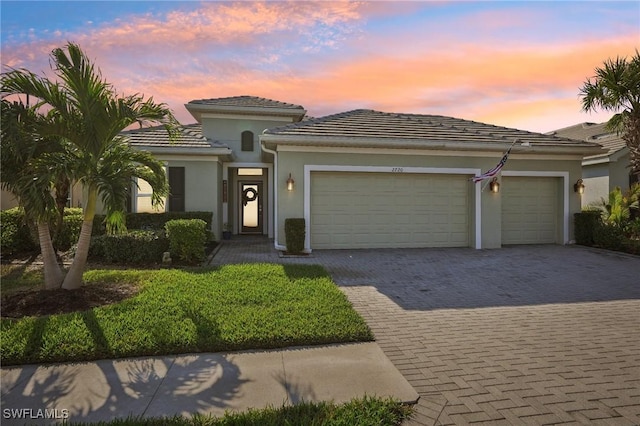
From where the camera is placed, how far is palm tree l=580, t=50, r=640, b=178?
1161 centimetres

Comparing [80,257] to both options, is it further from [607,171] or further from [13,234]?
[607,171]

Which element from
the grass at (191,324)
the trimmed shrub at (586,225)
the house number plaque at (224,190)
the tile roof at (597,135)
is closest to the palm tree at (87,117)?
the grass at (191,324)

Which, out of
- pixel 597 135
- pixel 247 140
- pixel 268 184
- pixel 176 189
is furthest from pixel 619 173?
pixel 176 189

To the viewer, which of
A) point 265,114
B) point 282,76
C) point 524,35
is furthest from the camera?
point 265,114

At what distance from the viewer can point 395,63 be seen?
11492 mm

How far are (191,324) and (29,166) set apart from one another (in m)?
3.81

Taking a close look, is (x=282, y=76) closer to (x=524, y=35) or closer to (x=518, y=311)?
(x=524, y=35)

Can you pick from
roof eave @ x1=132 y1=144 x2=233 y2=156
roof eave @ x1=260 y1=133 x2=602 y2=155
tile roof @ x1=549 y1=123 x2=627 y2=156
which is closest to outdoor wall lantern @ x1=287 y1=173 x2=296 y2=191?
roof eave @ x1=260 y1=133 x2=602 y2=155

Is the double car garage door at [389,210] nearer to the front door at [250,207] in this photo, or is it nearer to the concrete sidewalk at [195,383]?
the front door at [250,207]

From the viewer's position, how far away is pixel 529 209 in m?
13.9

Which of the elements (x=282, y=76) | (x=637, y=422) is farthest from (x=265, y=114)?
(x=637, y=422)

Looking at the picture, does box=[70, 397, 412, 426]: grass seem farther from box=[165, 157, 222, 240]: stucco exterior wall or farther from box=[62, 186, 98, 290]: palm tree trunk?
box=[165, 157, 222, 240]: stucco exterior wall

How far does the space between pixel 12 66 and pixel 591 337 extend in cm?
922

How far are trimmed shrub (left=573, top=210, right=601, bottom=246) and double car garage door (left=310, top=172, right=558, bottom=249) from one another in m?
2.80
